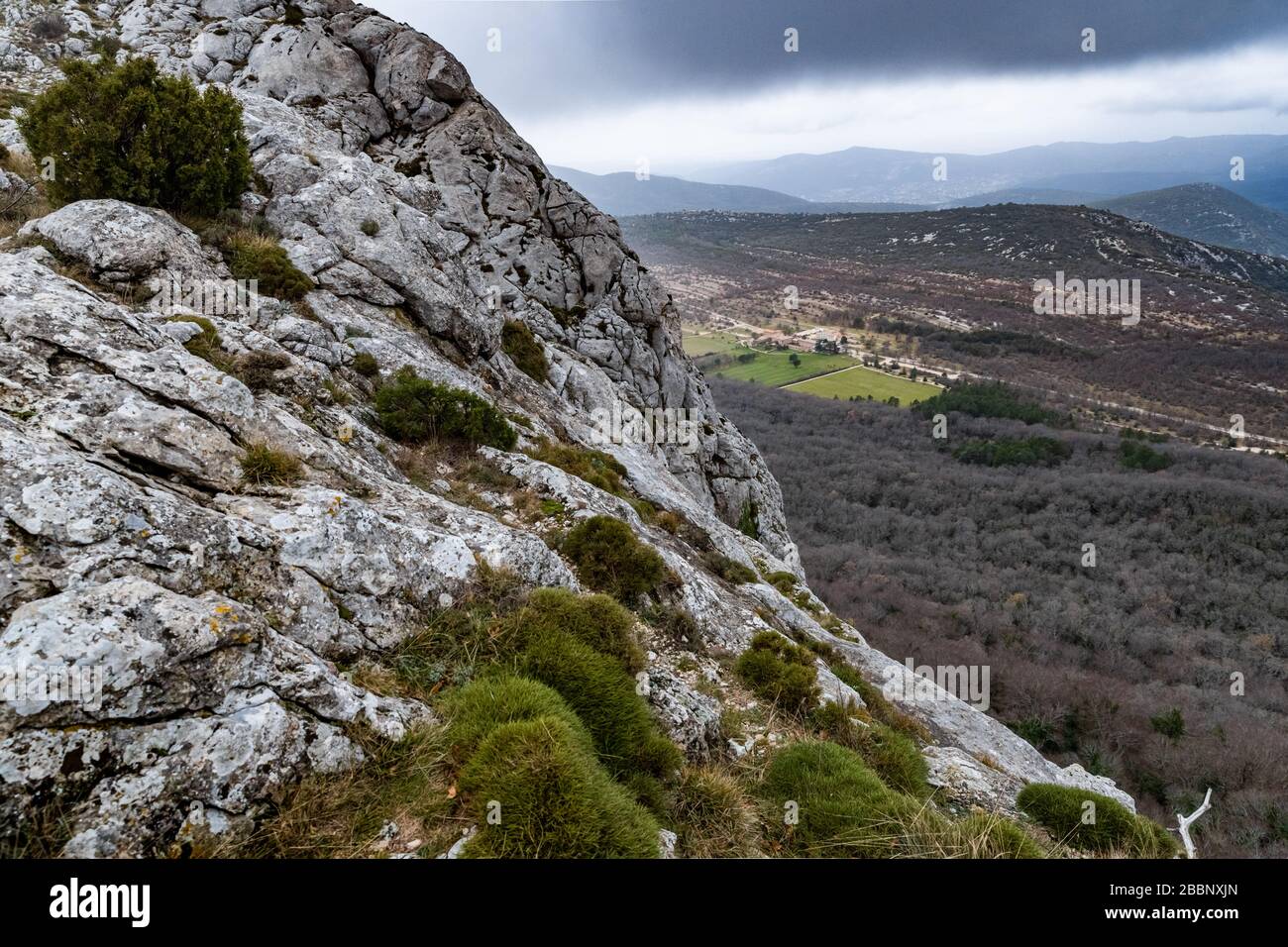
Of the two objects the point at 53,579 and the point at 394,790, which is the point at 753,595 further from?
the point at 53,579

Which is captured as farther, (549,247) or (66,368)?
(549,247)

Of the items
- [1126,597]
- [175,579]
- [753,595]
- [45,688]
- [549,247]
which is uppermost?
[549,247]

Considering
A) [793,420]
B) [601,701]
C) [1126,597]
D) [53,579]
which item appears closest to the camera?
[53,579]

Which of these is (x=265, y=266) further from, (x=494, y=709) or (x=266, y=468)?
(x=494, y=709)

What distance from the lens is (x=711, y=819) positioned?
5680 mm


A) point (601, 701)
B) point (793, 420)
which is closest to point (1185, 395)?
point (793, 420)

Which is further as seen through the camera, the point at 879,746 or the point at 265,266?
the point at 265,266

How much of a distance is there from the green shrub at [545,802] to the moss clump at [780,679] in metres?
4.98

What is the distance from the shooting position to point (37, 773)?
11.0 feet

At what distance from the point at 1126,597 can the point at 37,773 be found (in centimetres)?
8892

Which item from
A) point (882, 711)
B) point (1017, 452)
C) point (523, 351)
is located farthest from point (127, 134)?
point (1017, 452)

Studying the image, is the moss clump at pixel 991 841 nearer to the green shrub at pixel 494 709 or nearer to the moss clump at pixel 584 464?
the green shrub at pixel 494 709

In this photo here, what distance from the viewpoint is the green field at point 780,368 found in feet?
486

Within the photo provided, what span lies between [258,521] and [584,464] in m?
9.39
